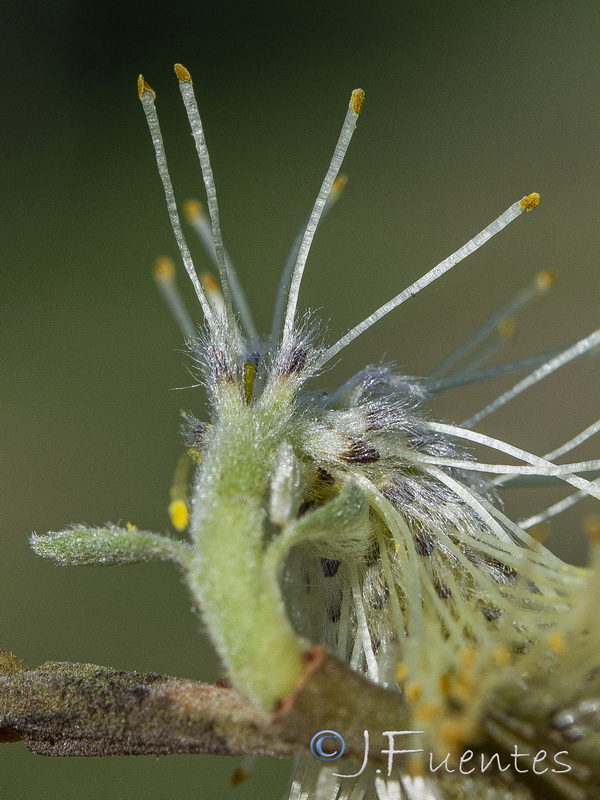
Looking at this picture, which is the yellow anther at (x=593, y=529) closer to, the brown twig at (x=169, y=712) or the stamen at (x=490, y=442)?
the brown twig at (x=169, y=712)

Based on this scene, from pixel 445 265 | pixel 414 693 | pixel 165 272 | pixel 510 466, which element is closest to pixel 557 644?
pixel 414 693

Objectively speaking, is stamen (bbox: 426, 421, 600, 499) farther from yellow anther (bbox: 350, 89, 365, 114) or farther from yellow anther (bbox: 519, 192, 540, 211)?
yellow anther (bbox: 350, 89, 365, 114)

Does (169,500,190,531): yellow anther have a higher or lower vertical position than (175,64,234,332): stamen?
lower

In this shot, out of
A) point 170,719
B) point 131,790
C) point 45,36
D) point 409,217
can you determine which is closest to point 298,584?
point 170,719

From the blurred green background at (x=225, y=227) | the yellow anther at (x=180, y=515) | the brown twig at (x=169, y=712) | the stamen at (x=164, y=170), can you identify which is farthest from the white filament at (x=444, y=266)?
the blurred green background at (x=225, y=227)

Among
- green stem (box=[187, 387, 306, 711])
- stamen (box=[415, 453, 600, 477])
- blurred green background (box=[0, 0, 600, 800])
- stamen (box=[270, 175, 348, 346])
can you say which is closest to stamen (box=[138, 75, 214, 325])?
stamen (box=[270, 175, 348, 346])

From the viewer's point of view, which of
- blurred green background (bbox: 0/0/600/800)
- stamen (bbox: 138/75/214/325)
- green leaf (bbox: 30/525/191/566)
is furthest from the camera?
blurred green background (bbox: 0/0/600/800)
